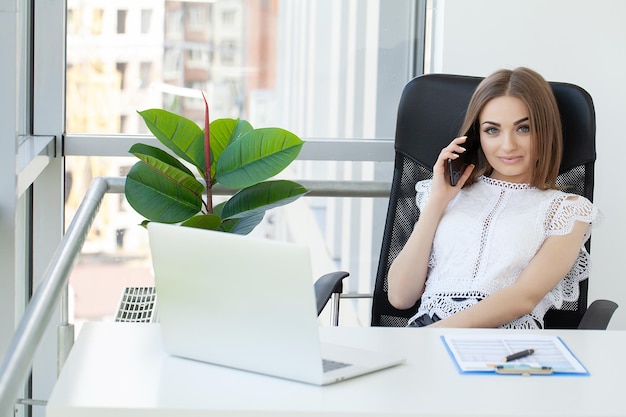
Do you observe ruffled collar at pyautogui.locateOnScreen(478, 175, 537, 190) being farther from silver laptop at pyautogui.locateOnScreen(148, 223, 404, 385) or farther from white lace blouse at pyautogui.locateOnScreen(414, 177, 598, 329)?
silver laptop at pyautogui.locateOnScreen(148, 223, 404, 385)

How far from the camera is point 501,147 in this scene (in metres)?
2.30

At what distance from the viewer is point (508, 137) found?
2.29m

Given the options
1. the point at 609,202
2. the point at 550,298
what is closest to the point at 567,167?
the point at 550,298

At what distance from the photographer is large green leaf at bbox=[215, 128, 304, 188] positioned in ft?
7.98

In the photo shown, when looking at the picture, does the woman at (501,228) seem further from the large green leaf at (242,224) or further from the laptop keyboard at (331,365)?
the laptop keyboard at (331,365)

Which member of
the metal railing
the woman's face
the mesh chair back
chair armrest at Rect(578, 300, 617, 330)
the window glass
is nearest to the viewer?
the metal railing

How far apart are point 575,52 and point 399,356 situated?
185 centimetres

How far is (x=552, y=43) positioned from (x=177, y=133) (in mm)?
1318

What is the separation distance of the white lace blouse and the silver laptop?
0.80 metres

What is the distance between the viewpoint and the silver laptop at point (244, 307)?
1316mm

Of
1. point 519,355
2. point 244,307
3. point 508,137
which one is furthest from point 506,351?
point 508,137

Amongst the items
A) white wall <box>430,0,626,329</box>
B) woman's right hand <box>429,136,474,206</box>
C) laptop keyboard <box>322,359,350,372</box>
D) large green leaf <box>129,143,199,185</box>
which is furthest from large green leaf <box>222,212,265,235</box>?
laptop keyboard <box>322,359,350,372</box>

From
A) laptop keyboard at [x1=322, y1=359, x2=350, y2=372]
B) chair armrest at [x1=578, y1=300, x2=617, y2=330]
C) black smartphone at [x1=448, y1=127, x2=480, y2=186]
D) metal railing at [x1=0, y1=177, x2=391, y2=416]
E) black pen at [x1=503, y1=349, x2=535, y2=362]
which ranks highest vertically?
black smartphone at [x1=448, y1=127, x2=480, y2=186]

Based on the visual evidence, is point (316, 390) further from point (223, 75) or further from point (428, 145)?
point (223, 75)
